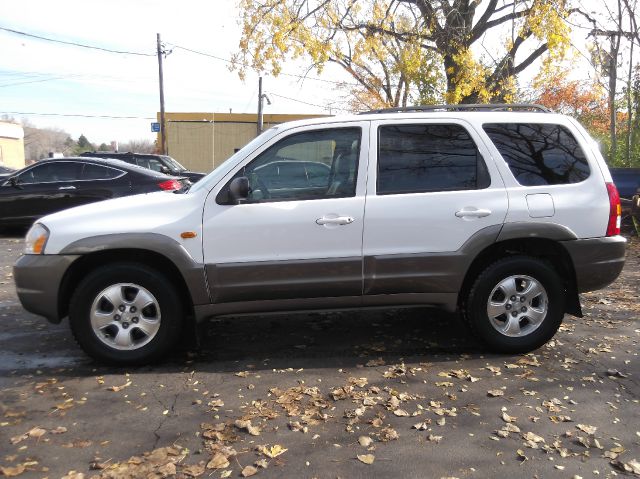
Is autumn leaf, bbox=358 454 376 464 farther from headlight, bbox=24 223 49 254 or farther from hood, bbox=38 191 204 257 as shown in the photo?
headlight, bbox=24 223 49 254

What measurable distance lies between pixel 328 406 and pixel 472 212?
6.09 feet

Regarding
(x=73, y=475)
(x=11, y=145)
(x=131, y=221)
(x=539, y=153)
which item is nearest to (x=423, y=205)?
(x=539, y=153)

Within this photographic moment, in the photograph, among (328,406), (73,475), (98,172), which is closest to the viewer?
(73,475)

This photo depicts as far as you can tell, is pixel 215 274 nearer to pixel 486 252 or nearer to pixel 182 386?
pixel 182 386

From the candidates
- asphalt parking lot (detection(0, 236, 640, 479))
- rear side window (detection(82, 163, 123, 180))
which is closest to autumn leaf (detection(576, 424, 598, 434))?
asphalt parking lot (detection(0, 236, 640, 479))

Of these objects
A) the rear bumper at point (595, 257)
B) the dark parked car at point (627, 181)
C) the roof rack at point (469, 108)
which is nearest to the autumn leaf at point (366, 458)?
the rear bumper at point (595, 257)

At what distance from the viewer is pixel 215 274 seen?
401 centimetres

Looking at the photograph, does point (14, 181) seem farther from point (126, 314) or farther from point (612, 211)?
point (612, 211)

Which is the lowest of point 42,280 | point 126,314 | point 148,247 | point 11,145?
point 126,314

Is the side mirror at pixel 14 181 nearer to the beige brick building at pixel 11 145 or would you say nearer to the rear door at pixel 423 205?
the rear door at pixel 423 205

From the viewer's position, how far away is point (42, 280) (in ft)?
13.0

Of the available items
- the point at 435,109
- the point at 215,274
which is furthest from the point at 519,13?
the point at 215,274

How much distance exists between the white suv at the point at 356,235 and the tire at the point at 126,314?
11 mm

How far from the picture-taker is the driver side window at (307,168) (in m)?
4.10
